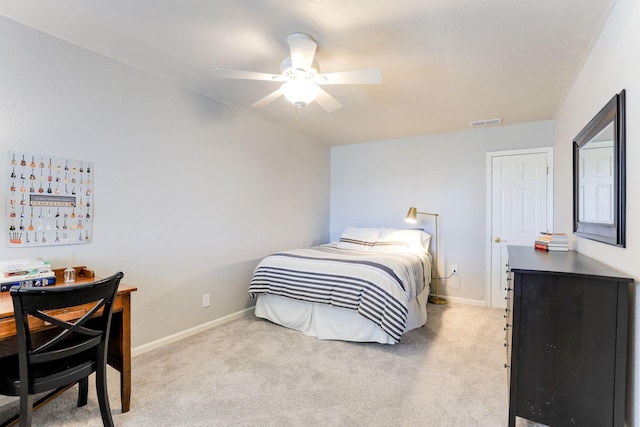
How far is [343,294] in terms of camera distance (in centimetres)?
275

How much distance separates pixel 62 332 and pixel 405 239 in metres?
3.36

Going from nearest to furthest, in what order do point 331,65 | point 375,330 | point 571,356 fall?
point 571,356, point 331,65, point 375,330

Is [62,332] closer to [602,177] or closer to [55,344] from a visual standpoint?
[55,344]

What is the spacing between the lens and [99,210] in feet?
7.52

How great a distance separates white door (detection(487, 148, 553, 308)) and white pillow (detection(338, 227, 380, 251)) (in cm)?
140

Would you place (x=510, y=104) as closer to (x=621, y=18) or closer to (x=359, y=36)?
(x=621, y=18)

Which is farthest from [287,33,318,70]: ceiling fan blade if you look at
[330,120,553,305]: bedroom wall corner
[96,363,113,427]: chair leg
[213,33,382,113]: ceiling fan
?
[330,120,553,305]: bedroom wall corner

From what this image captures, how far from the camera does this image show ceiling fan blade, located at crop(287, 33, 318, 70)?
1.90 meters

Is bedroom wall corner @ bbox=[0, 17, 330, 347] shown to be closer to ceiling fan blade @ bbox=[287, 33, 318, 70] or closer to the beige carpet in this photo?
the beige carpet

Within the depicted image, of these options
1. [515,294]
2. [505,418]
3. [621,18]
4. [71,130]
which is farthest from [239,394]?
[621,18]

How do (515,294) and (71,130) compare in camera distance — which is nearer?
(515,294)

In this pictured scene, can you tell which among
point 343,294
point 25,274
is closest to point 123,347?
point 25,274

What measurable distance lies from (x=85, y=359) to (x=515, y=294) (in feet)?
7.14

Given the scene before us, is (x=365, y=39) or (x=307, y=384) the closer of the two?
(x=365, y=39)
